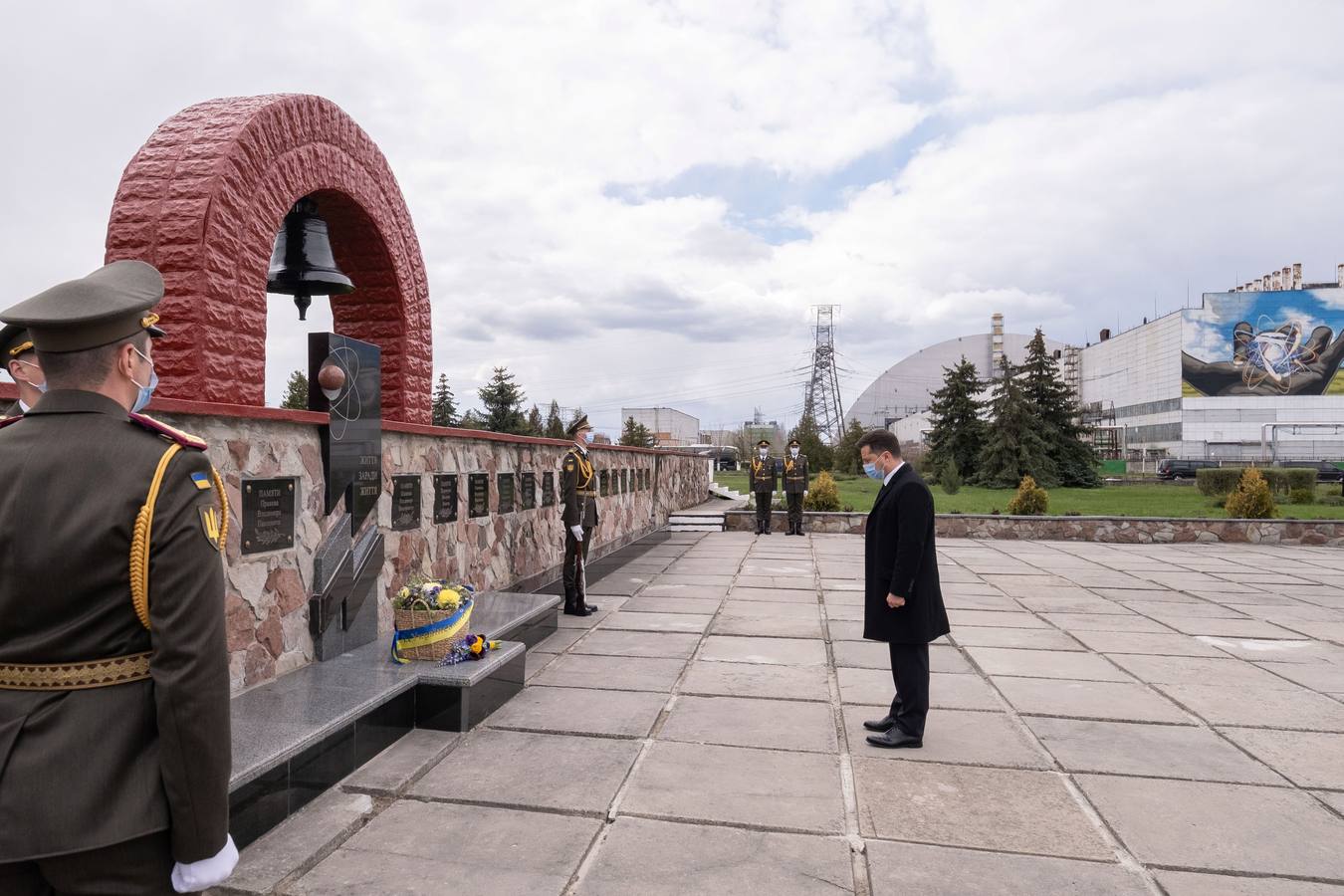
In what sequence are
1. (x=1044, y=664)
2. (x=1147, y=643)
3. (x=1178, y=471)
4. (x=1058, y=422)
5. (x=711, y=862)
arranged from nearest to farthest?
(x=711, y=862) < (x=1044, y=664) < (x=1147, y=643) < (x=1058, y=422) < (x=1178, y=471)

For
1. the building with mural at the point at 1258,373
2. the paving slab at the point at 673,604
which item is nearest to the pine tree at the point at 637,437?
the building with mural at the point at 1258,373

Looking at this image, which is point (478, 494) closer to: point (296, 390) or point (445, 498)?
point (445, 498)

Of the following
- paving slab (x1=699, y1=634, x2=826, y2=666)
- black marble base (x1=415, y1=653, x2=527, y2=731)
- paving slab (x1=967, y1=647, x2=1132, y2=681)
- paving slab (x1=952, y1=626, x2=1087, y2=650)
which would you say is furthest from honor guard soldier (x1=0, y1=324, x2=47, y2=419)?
paving slab (x1=952, y1=626, x2=1087, y2=650)

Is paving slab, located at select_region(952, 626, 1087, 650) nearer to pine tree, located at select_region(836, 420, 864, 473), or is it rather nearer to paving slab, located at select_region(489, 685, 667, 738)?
paving slab, located at select_region(489, 685, 667, 738)

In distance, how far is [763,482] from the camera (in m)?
17.1

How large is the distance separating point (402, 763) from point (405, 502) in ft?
7.24

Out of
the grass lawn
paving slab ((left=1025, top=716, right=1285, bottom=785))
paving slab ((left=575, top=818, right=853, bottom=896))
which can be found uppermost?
the grass lawn

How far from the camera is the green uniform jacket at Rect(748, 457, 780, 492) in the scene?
55.4 feet

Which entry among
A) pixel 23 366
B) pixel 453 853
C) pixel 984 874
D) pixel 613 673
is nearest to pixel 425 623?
pixel 613 673

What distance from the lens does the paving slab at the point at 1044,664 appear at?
5.94m

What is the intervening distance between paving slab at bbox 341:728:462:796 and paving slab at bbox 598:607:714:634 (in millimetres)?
3044

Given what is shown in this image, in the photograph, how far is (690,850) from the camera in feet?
10.5

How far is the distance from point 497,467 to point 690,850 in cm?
502

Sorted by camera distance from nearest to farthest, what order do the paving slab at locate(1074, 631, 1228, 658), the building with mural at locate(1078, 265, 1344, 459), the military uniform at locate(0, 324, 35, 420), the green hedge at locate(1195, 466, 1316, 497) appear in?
the military uniform at locate(0, 324, 35, 420) < the paving slab at locate(1074, 631, 1228, 658) < the green hedge at locate(1195, 466, 1316, 497) < the building with mural at locate(1078, 265, 1344, 459)
